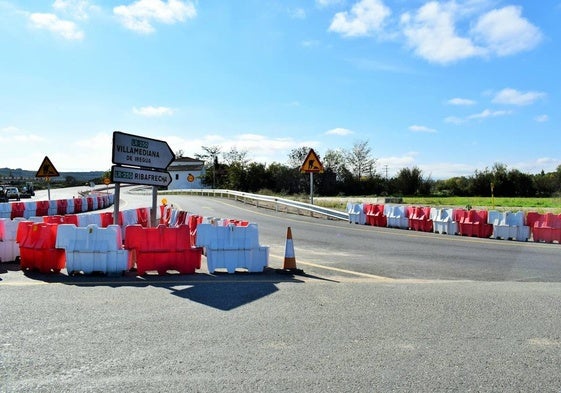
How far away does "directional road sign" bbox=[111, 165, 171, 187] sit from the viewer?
10.8m

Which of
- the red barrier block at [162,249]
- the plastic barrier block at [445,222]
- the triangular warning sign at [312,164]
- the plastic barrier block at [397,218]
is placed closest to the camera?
the red barrier block at [162,249]

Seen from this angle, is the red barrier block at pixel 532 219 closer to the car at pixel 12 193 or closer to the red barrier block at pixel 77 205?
the red barrier block at pixel 77 205

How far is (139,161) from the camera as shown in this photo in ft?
36.9

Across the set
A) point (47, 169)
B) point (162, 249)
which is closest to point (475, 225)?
point (162, 249)

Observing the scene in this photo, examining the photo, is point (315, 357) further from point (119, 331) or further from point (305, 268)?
point (305, 268)

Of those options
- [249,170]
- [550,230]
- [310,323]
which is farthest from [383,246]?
[249,170]

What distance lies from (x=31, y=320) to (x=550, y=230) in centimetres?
1451

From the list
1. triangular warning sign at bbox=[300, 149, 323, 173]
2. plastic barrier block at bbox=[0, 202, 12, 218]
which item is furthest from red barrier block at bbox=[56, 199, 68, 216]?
triangular warning sign at bbox=[300, 149, 323, 173]

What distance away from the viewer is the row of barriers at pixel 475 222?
15125 mm

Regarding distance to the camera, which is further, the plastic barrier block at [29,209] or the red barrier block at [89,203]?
the red barrier block at [89,203]

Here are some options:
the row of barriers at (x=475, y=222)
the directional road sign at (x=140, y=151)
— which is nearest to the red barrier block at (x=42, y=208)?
the directional road sign at (x=140, y=151)

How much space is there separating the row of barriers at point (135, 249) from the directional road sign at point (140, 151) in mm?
2451

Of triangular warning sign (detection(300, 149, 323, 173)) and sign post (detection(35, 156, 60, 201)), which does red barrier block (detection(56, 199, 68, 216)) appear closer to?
→ sign post (detection(35, 156, 60, 201))

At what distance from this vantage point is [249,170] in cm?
7619
